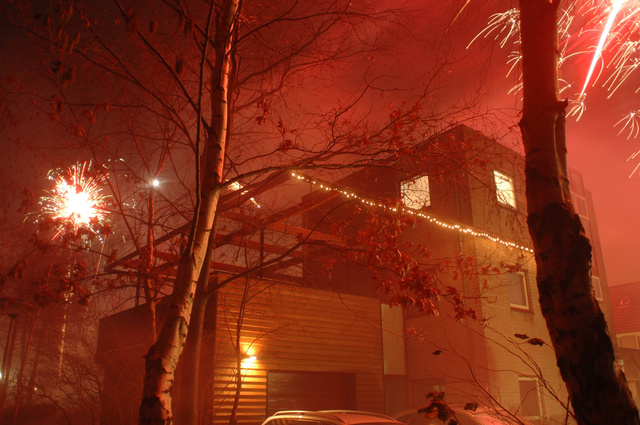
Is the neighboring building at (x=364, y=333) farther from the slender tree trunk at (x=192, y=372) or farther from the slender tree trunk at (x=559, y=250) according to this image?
the slender tree trunk at (x=559, y=250)

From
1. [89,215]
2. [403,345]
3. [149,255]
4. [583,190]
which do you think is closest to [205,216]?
[89,215]

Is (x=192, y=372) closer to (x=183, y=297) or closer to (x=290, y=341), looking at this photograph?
(x=183, y=297)

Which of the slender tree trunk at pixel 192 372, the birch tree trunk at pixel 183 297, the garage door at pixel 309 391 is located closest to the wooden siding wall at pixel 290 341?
the garage door at pixel 309 391

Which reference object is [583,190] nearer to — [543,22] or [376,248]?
[376,248]

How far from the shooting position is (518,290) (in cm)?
1565

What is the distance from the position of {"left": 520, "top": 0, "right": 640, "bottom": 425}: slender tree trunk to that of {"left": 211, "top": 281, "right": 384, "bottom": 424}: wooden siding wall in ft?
23.9

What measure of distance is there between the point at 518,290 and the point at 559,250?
13.6m

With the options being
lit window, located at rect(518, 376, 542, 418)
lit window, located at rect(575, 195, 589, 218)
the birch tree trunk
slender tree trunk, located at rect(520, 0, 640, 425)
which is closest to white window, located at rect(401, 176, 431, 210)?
the birch tree trunk

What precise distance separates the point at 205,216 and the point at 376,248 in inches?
117

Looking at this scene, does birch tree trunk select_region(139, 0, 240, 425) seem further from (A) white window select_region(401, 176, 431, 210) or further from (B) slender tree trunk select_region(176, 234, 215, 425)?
(A) white window select_region(401, 176, 431, 210)

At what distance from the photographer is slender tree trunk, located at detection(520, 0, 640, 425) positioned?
110 inches

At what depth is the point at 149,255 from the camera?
971 cm

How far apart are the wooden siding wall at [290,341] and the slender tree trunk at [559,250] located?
7.30 m

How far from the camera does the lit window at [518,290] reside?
1532cm
